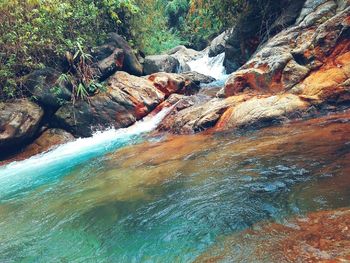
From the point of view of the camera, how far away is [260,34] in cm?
1142

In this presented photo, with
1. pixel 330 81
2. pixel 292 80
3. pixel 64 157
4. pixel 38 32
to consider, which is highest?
pixel 38 32

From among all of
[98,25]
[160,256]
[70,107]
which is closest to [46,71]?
[70,107]

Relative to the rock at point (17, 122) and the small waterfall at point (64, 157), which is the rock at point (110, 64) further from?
the rock at point (17, 122)

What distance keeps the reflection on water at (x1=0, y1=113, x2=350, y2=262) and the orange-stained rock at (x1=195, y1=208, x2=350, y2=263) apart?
0.50 feet

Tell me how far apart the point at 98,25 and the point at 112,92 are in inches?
124

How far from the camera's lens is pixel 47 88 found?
990 centimetres

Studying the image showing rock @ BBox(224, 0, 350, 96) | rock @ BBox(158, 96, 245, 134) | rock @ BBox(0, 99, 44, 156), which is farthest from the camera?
rock @ BBox(0, 99, 44, 156)

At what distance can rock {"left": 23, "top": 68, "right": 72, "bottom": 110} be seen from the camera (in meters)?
9.82

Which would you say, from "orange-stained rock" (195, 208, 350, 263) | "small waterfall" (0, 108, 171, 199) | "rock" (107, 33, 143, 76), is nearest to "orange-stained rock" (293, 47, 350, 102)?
"orange-stained rock" (195, 208, 350, 263)

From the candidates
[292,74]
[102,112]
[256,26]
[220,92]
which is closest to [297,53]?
[292,74]

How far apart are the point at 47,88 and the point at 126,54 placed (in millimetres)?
3254

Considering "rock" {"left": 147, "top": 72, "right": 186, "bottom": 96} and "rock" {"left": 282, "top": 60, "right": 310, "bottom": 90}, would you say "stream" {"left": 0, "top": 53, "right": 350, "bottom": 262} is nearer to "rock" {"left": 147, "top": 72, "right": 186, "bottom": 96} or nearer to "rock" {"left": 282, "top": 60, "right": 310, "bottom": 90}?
"rock" {"left": 282, "top": 60, "right": 310, "bottom": 90}

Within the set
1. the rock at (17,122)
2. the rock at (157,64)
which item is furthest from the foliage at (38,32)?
Result: the rock at (157,64)

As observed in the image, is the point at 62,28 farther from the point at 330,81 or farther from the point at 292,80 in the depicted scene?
the point at 330,81
